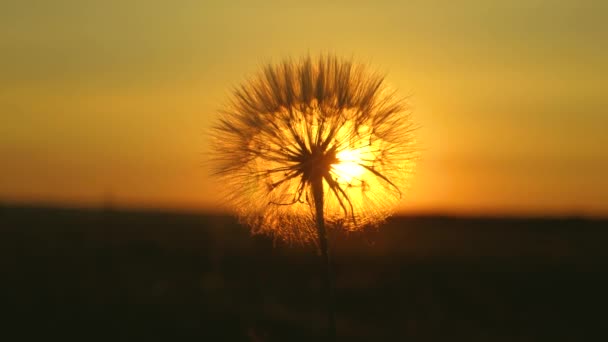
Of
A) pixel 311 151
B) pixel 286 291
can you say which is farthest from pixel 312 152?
pixel 286 291

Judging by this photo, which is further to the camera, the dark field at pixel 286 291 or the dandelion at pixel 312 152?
the dark field at pixel 286 291

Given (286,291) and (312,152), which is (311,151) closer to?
(312,152)

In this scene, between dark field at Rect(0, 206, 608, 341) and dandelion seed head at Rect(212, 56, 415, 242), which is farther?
dark field at Rect(0, 206, 608, 341)

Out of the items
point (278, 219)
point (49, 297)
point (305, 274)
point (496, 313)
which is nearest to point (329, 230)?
point (278, 219)
